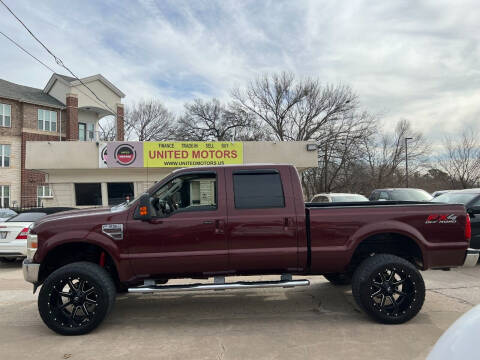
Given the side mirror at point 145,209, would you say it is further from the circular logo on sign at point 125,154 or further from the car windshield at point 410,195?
the circular logo on sign at point 125,154

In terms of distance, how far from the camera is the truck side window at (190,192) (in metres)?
4.90

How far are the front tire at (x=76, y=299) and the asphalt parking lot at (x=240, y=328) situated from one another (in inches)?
6.4

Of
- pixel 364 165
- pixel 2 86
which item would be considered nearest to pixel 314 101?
pixel 364 165

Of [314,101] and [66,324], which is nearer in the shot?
[66,324]

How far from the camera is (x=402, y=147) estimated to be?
39312 millimetres

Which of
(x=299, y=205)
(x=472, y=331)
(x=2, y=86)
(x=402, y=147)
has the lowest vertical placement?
(x=472, y=331)

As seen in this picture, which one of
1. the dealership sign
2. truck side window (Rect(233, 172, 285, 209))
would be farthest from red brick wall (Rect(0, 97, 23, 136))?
truck side window (Rect(233, 172, 285, 209))

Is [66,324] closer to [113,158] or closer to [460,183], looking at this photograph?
[113,158]

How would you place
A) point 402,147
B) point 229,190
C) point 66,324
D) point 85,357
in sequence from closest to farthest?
point 85,357 < point 66,324 < point 229,190 < point 402,147

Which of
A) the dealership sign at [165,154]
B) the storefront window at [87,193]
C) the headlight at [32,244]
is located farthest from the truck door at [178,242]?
the storefront window at [87,193]

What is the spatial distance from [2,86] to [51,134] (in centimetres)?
583

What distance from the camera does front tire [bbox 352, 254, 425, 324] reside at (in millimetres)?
4612

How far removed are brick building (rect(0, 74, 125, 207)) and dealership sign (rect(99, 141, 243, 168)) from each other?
47.2 feet

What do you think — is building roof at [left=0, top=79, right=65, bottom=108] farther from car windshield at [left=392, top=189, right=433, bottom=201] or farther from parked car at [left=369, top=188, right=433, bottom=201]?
car windshield at [left=392, top=189, right=433, bottom=201]
